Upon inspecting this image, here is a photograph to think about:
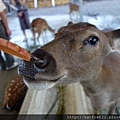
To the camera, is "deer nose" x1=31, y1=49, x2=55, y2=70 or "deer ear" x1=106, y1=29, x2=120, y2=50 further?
"deer ear" x1=106, y1=29, x2=120, y2=50

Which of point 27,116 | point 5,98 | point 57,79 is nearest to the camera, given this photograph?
point 57,79

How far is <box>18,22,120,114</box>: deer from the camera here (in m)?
0.76

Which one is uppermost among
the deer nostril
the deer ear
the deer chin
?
the deer nostril

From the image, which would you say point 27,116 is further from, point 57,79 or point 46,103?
point 57,79

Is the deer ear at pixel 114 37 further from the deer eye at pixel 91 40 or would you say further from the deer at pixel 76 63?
the deer eye at pixel 91 40

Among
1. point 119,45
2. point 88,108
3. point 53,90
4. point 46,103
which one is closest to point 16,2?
point 53,90

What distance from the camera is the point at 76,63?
0.90 meters

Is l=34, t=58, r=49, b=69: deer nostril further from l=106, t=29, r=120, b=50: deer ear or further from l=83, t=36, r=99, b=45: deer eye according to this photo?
l=106, t=29, r=120, b=50: deer ear

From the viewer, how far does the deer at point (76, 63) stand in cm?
76

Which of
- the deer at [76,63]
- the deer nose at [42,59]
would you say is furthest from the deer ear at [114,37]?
the deer nose at [42,59]

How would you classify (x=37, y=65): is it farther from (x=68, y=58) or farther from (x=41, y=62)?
(x=68, y=58)

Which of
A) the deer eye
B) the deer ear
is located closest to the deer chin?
the deer eye

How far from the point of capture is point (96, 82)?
1.14 meters

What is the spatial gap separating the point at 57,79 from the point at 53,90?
116 cm
